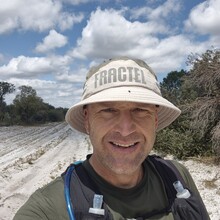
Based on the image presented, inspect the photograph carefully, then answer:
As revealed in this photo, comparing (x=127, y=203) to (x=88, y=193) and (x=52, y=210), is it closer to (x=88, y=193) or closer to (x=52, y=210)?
(x=88, y=193)

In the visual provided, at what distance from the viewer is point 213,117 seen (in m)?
10.8

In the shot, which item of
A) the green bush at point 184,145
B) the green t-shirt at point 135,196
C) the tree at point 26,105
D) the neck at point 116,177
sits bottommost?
the green bush at point 184,145

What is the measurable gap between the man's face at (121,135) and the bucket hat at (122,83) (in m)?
0.08

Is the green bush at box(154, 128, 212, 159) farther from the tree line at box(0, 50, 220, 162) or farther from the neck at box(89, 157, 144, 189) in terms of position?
the neck at box(89, 157, 144, 189)

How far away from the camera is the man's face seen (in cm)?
162

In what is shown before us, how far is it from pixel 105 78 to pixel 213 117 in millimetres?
9729

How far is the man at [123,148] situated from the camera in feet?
5.07

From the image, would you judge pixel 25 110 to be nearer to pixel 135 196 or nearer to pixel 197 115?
pixel 197 115

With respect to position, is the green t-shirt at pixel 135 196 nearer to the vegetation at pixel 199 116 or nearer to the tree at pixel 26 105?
the vegetation at pixel 199 116

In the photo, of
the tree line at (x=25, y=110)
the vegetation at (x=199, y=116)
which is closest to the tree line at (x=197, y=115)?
the vegetation at (x=199, y=116)

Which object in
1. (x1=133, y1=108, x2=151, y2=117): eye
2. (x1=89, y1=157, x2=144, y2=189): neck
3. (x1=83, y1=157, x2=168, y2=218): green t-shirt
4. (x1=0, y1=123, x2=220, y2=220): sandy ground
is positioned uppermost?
(x1=133, y1=108, x2=151, y2=117): eye

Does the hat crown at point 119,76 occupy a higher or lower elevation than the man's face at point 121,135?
higher

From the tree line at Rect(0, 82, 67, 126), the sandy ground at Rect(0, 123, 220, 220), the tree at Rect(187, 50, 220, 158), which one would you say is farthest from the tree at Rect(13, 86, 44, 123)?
the tree at Rect(187, 50, 220, 158)

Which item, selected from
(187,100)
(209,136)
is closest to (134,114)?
(209,136)
